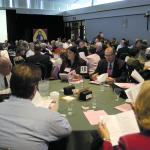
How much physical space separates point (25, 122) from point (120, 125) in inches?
30.2

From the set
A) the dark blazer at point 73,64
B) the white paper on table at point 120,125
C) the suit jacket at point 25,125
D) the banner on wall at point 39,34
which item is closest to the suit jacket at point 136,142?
the white paper on table at point 120,125

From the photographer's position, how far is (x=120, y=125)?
2156 mm

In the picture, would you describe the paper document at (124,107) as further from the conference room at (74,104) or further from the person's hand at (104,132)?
the person's hand at (104,132)

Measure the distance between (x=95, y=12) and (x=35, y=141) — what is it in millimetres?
12607

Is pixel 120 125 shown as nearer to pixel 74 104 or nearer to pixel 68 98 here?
pixel 74 104

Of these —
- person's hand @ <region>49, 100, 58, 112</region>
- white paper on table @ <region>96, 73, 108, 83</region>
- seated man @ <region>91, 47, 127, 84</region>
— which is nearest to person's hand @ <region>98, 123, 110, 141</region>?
person's hand @ <region>49, 100, 58, 112</region>

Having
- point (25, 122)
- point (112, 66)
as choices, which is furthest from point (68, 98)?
point (112, 66)

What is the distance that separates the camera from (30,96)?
2.03 m

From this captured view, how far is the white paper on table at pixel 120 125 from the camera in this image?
6.75ft

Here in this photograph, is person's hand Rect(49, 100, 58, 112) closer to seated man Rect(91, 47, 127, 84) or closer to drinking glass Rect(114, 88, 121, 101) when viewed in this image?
drinking glass Rect(114, 88, 121, 101)

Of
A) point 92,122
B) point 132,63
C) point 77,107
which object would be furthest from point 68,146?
point 132,63

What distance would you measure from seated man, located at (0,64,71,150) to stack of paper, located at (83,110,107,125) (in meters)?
0.47

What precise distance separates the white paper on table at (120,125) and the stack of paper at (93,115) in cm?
28

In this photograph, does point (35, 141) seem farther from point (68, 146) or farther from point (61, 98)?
point (61, 98)
